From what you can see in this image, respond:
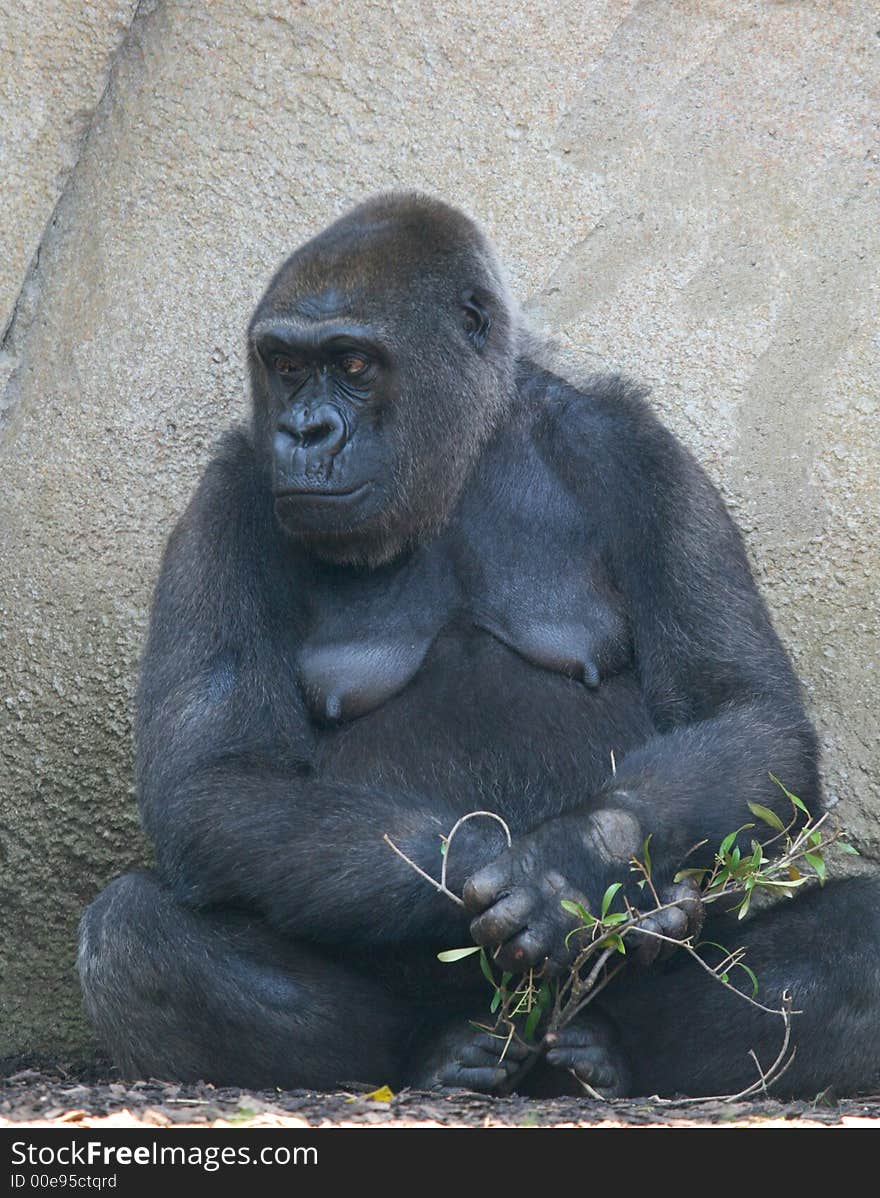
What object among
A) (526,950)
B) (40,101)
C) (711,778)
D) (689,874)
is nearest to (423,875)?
(526,950)

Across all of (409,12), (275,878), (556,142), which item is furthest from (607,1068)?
(409,12)

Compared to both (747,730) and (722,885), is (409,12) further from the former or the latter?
(722,885)

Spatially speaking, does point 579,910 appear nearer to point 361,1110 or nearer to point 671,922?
point 671,922

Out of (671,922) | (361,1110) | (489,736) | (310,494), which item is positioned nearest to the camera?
(361,1110)

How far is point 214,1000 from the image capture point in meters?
3.73

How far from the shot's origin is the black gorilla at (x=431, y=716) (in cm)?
371

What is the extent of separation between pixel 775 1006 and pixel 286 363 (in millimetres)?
1844

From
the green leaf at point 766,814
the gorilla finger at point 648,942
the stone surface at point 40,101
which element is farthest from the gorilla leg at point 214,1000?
the stone surface at point 40,101

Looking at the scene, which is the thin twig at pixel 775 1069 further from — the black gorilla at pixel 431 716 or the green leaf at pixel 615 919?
the green leaf at pixel 615 919

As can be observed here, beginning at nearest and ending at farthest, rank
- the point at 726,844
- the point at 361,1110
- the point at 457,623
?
the point at 361,1110, the point at 726,844, the point at 457,623

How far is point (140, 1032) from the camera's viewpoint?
12.3ft

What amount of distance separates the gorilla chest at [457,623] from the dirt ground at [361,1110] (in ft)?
3.14

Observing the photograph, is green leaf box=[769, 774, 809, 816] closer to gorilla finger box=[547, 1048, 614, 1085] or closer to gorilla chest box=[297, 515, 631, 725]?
gorilla chest box=[297, 515, 631, 725]

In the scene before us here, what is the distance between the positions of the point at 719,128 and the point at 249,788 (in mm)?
2692
